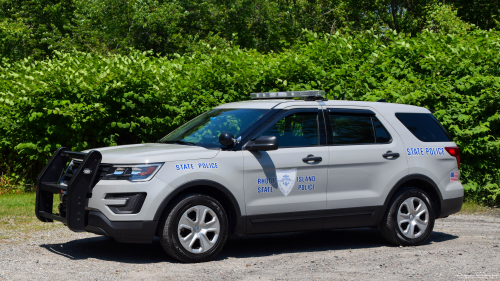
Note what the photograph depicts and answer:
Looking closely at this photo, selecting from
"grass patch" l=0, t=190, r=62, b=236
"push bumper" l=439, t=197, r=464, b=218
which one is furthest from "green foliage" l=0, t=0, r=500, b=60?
"push bumper" l=439, t=197, r=464, b=218

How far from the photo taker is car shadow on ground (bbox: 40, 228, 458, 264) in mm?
6621

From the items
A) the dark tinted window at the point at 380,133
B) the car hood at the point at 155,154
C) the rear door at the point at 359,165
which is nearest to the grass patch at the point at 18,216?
the car hood at the point at 155,154

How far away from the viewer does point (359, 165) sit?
7.08 metres

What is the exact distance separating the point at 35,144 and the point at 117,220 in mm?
5551

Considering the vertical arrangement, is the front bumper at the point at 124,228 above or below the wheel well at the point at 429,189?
below

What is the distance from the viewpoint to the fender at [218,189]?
6.00 meters

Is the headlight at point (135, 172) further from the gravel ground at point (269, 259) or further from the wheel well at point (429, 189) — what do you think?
the wheel well at point (429, 189)

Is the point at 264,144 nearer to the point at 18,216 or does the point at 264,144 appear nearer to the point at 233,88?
the point at 233,88

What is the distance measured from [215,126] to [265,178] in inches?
38.8

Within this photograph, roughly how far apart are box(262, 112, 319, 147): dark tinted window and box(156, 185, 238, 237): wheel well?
2.81 feet

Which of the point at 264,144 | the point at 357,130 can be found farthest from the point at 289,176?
the point at 357,130

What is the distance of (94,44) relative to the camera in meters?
28.9

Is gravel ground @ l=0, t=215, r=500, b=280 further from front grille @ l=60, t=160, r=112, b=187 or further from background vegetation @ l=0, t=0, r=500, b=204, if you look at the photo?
background vegetation @ l=0, t=0, r=500, b=204

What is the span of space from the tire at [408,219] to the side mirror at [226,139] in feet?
7.62
